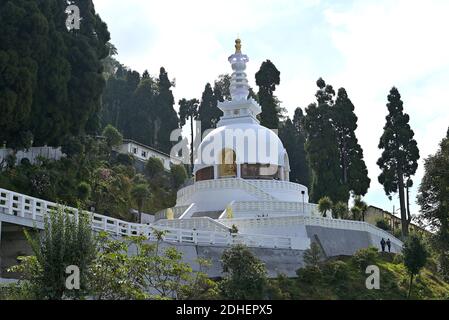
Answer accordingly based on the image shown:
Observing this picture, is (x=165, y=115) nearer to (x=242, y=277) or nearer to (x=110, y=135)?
(x=110, y=135)

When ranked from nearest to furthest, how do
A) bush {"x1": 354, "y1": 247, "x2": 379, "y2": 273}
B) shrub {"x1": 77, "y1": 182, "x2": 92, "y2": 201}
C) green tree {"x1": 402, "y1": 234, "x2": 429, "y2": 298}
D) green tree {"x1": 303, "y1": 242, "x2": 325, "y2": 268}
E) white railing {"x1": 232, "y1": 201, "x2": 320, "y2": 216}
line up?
green tree {"x1": 402, "y1": 234, "x2": 429, "y2": 298}
green tree {"x1": 303, "y1": 242, "x2": 325, "y2": 268}
bush {"x1": 354, "y1": 247, "x2": 379, "y2": 273}
shrub {"x1": 77, "y1": 182, "x2": 92, "y2": 201}
white railing {"x1": 232, "y1": 201, "x2": 320, "y2": 216}

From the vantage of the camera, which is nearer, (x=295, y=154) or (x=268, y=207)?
(x=268, y=207)

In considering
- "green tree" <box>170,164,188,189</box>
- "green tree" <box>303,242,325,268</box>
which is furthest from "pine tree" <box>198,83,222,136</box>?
"green tree" <box>303,242,325,268</box>

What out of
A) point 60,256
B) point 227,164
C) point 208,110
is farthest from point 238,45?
point 60,256

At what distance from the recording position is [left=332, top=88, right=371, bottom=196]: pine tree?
5116cm

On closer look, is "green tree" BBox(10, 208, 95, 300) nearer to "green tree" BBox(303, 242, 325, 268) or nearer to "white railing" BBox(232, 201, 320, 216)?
"green tree" BBox(303, 242, 325, 268)

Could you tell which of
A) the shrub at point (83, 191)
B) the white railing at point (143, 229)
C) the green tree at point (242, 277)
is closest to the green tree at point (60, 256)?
the white railing at point (143, 229)

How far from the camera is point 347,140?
52656 mm

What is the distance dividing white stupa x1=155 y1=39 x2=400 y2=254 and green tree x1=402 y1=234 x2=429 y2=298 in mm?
5301

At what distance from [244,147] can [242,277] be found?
79.4 feet

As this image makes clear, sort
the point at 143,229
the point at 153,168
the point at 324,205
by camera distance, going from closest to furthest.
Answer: the point at 143,229 < the point at 324,205 < the point at 153,168

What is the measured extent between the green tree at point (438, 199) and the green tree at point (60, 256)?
56.4ft

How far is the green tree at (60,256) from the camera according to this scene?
17.9m
